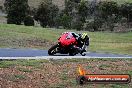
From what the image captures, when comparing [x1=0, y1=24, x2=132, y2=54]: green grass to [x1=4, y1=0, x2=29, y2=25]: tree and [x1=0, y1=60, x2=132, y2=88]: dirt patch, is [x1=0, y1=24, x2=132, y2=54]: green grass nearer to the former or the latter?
[x1=0, y1=60, x2=132, y2=88]: dirt patch

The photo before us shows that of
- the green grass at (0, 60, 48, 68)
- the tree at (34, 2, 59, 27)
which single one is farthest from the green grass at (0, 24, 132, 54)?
the tree at (34, 2, 59, 27)

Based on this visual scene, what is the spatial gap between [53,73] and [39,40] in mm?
23138

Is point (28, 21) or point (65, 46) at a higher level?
point (65, 46)

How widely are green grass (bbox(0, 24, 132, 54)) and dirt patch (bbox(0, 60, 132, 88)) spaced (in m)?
13.3

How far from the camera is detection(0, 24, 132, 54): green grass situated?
3431cm

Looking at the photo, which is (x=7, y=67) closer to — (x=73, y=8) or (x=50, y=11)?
(x=50, y=11)

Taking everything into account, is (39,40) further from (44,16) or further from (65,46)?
(44,16)

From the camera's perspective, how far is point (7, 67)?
51.6 ft

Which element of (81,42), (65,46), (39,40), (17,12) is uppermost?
(81,42)

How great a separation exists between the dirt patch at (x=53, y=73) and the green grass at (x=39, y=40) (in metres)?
13.3

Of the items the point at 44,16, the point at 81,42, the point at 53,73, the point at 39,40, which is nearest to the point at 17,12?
the point at 44,16

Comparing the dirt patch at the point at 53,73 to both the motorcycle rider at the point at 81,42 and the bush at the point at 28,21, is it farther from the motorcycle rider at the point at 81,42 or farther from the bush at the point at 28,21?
the bush at the point at 28,21

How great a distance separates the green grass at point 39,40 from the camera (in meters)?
34.3

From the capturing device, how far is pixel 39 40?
3866 cm
